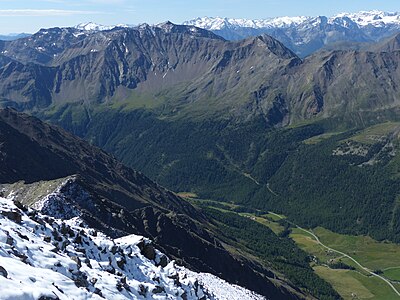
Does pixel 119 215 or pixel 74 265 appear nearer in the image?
pixel 74 265

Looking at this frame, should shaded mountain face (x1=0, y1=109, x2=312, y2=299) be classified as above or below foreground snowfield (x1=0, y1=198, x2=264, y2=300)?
below

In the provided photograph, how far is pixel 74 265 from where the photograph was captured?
2072 inches

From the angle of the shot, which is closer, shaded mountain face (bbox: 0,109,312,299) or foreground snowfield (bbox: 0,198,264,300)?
foreground snowfield (bbox: 0,198,264,300)

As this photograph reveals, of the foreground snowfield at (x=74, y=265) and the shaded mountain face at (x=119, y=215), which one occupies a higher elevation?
the foreground snowfield at (x=74, y=265)

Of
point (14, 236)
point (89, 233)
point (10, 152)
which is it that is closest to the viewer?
point (14, 236)

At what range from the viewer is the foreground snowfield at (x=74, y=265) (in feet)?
134

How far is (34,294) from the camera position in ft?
119

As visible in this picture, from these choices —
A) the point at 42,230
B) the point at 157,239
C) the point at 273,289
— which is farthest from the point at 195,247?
the point at 42,230

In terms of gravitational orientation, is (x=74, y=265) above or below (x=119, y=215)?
above

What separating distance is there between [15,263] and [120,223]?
8666cm

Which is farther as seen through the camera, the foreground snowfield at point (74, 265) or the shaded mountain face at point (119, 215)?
the shaded mountain face at point (119, 215)

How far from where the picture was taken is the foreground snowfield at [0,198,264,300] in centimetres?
4091

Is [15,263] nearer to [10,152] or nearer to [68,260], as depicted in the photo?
[68,260]

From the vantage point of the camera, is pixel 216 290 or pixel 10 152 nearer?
pixel 216 290
